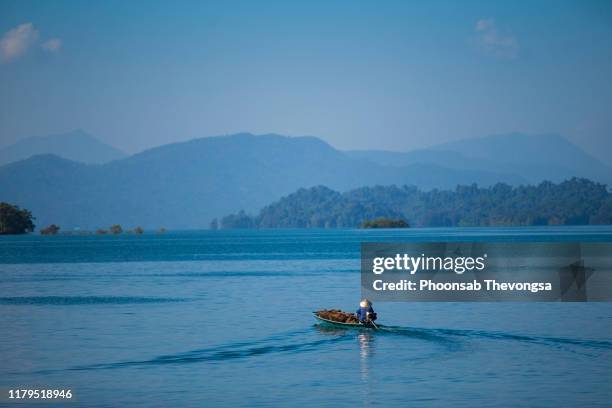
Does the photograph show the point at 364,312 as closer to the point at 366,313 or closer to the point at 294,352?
the point at 366,313

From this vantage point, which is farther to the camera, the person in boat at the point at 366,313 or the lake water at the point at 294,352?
the person in boat at the point at 366,313

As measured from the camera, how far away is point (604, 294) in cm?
7675

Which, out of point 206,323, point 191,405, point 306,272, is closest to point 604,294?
point 206,323

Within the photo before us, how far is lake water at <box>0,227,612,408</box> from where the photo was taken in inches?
1385

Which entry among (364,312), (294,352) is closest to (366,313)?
(364,312)

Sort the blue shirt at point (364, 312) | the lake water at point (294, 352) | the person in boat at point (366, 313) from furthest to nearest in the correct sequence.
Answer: the blue shirt at point (364, 312) → the person in boat at point (366, 313) → the lake water at point (294, 352)

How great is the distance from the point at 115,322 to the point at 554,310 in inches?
1140

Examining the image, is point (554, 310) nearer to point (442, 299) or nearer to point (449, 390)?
point (442, 299)

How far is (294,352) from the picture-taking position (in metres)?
45.6

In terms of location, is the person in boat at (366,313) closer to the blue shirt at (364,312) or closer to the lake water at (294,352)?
the blue shirt at (364,312)

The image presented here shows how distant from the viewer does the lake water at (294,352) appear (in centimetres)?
3519

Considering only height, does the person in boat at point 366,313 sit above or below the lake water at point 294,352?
above

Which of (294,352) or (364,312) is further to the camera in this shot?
(364,312)

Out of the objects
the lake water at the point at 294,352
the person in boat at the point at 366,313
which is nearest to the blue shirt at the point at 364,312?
the person in boat at the point at 366,313
